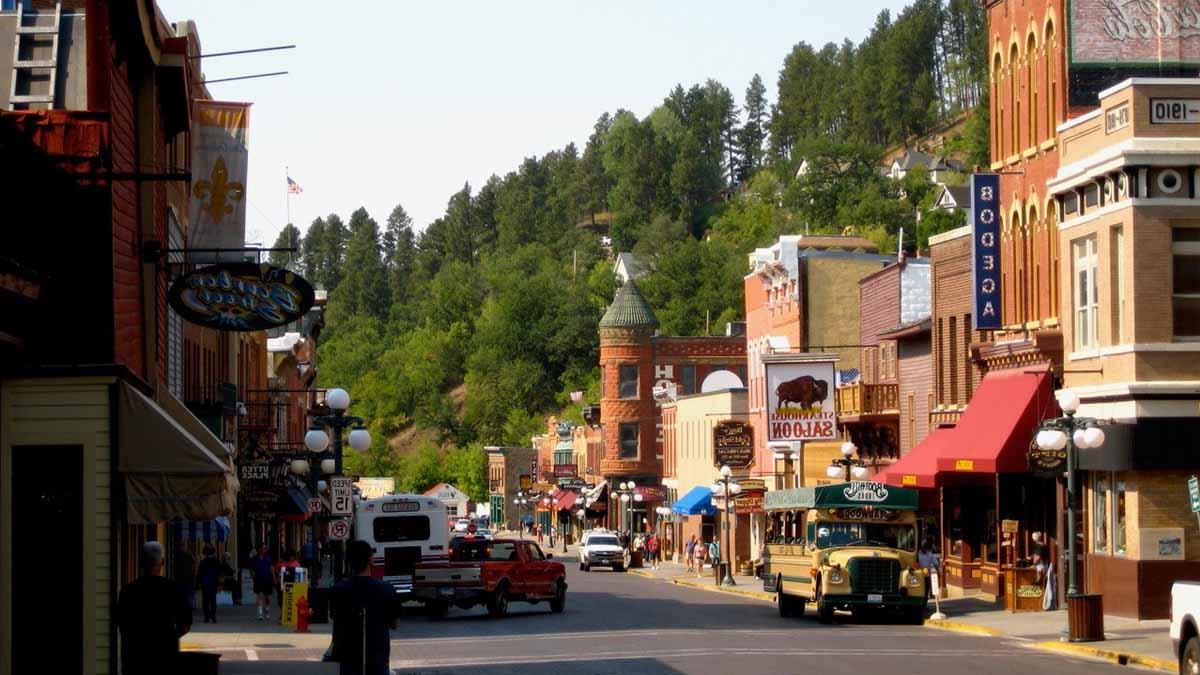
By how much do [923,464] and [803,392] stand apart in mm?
13876

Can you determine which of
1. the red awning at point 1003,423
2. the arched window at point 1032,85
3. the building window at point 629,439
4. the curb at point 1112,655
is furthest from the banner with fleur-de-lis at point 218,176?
the building window at point 629,439

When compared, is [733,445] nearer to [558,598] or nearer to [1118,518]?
[558,598]

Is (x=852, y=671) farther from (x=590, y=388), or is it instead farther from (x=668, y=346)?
Result: (x=590, y=388)

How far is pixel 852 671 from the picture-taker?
24906 millimetres

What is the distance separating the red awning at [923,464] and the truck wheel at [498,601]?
9710mm

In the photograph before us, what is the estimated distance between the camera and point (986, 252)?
44188 millimetres

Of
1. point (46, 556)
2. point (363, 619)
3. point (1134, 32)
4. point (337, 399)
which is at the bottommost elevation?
point (363, 619)

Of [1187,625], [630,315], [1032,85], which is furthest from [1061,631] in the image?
[630,315]

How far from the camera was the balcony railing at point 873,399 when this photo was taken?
57.1 m

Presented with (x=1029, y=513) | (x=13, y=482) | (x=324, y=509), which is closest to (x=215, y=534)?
(x=324, y=509)

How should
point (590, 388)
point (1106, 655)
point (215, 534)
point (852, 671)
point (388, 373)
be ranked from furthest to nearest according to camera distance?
point (388, 373) < point (590, 388) < point (215, 534) < point (1106, 655) < point (852, 671)

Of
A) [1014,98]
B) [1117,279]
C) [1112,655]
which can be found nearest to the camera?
[1112,655]

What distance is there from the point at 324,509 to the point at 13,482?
3462cm

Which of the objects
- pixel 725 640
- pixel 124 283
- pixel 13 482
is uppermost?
pixel 124 283
